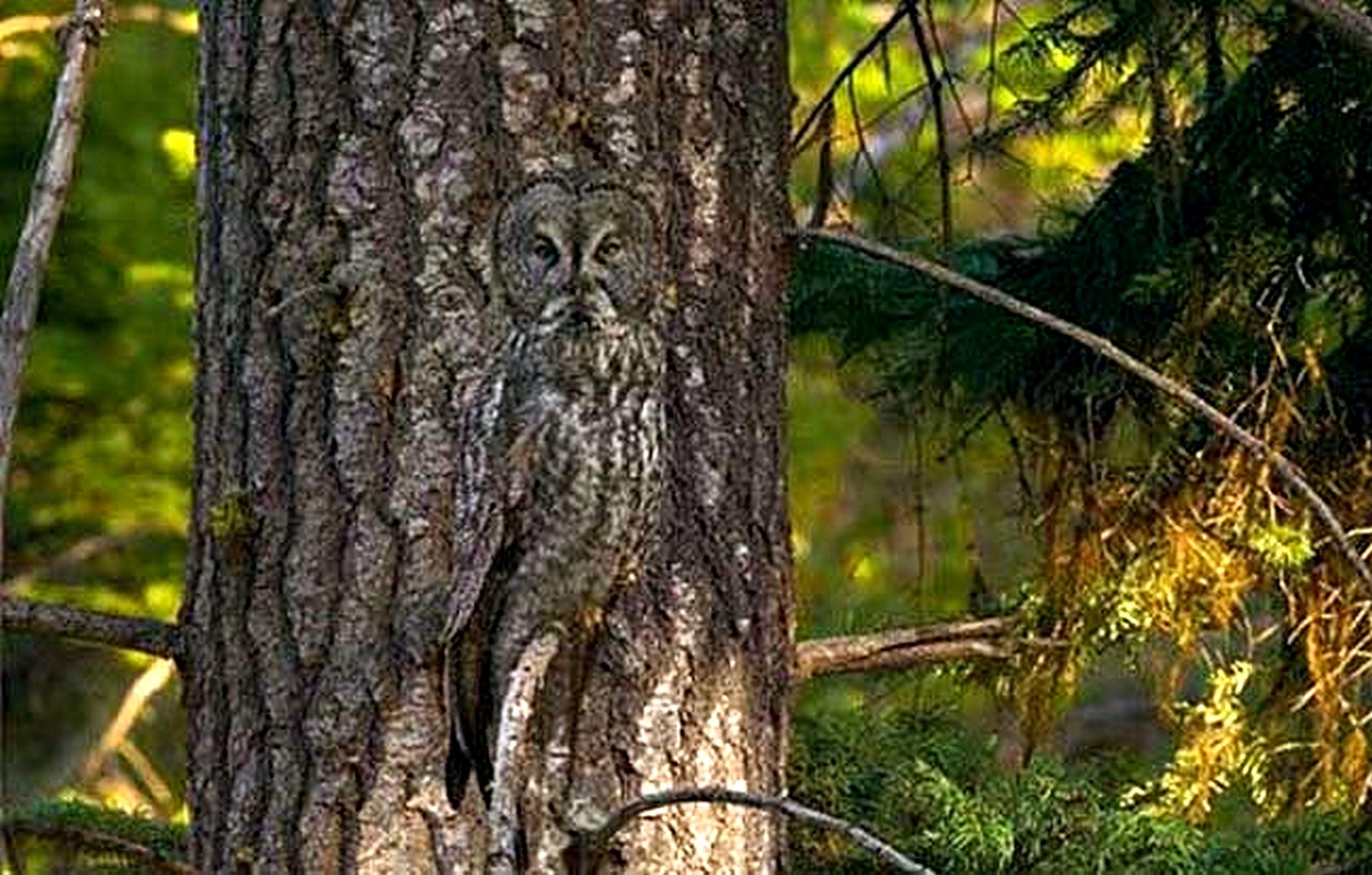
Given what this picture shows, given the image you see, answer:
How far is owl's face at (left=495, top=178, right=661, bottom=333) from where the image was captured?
299 cm

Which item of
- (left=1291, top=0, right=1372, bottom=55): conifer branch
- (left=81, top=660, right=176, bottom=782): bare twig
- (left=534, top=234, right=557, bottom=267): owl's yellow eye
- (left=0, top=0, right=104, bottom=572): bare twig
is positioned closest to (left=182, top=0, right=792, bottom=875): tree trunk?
(left=534, top=234, right=557, bottom=267): owl's yellow eye

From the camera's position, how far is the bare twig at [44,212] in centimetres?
278

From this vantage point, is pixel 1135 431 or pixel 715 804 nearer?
pixel 715 804

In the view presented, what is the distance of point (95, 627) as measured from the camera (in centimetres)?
335

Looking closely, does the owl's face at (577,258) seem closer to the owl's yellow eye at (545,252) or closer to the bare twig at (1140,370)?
the owl's yellow eye at (545,252)

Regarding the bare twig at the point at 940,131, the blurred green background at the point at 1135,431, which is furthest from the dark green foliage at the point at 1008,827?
the bare twig at the point at 940,131

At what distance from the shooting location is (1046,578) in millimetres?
3963

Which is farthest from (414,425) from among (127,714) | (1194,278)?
(127,714)

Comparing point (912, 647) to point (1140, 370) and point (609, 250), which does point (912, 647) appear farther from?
point (609, 250)

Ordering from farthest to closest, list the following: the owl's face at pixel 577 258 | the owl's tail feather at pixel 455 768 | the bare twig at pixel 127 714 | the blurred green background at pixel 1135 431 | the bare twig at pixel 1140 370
→ the bare twig at pixel 127 714 < the blurred green background at pixel 1135 431 < the bare twig at pixel 1140 370 < the owl's tail feather at pixel 455 768 < the owl's face at pixel 577 258

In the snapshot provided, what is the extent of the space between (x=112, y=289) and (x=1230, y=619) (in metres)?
5.25

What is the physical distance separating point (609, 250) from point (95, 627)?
81 cm

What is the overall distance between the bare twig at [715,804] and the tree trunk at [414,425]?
75 millimetres

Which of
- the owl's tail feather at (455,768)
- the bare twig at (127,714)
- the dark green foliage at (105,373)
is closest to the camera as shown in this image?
the owl's tail feather at (455,768)
